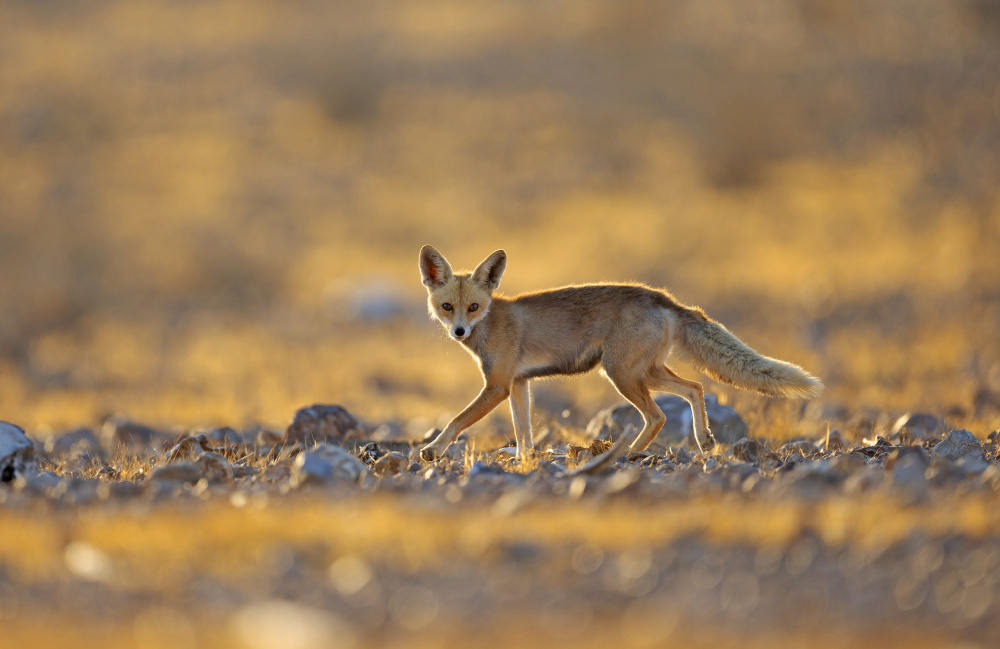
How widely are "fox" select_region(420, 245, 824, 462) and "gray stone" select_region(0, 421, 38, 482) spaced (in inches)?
101

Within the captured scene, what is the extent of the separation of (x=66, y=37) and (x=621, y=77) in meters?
21.9

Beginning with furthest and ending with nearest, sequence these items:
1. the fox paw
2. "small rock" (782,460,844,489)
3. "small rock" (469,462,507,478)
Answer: the fox paw < "small rock" (469,462,507,478) < "small rock" (782,460,844,489)

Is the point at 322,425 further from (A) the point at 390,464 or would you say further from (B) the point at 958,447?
(B) the point at 958,447

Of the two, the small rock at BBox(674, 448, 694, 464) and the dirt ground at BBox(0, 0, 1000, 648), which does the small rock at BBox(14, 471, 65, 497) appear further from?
the small rock at BBox(674, 448, 694, 464)

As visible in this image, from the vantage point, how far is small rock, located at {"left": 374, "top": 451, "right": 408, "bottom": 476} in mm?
6695

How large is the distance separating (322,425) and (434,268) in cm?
162

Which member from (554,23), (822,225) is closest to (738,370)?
(822,225)

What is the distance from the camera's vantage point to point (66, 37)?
40500 millimetres

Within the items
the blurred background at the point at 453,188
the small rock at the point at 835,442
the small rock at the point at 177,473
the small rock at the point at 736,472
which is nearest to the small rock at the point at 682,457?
the small rock at the point at 736,472

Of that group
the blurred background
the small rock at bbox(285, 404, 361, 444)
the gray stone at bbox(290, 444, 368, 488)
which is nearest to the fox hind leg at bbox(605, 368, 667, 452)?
the gray stone at bbox(290, 444, 368, 488)

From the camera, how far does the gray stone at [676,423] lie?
8.25 m

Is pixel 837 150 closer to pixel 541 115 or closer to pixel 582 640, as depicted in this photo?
pixel 541 115

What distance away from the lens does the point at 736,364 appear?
7184 millimetres

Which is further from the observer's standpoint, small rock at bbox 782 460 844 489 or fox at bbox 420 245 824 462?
fox at bbox 420 245 824 462
